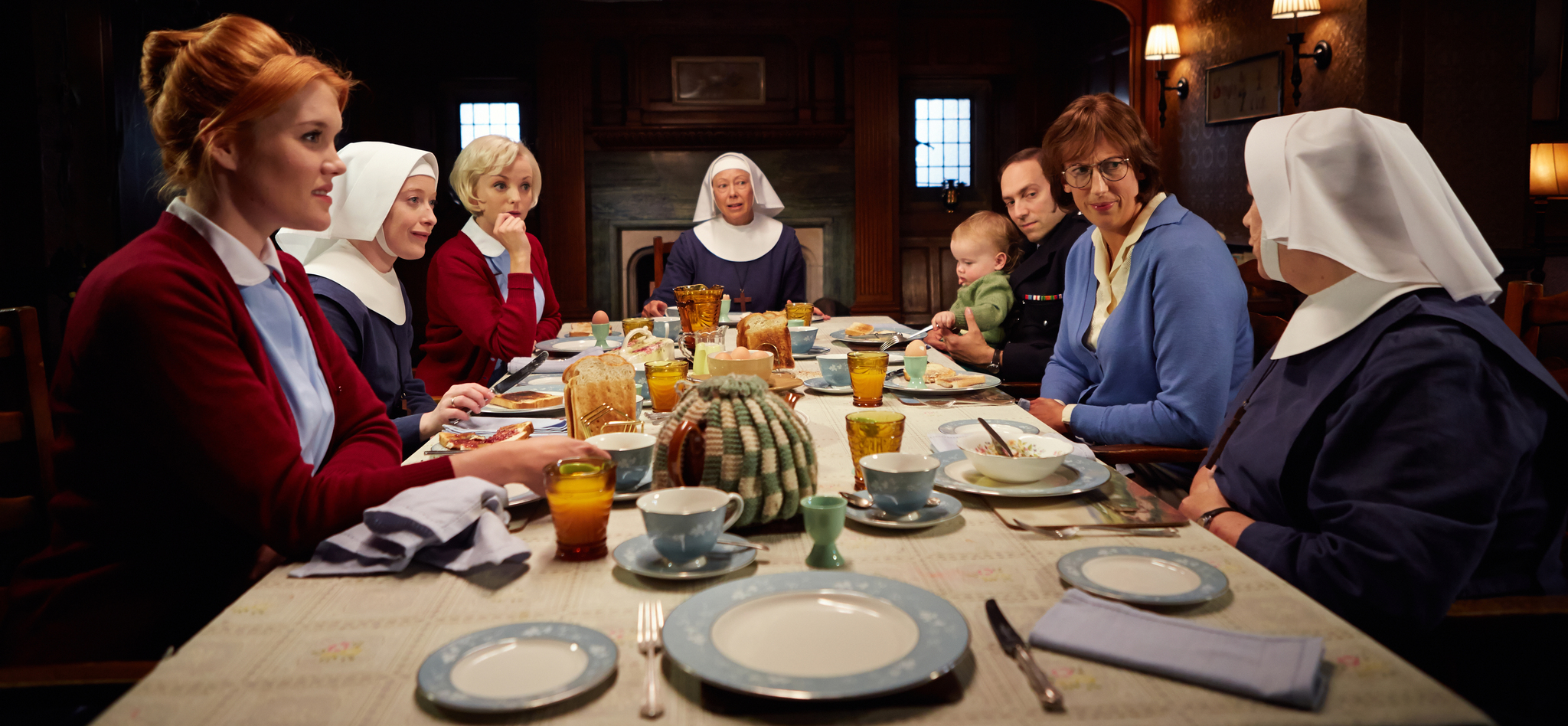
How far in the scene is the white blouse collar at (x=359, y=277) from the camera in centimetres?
251

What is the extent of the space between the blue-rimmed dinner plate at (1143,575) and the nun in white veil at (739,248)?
424 centimetres

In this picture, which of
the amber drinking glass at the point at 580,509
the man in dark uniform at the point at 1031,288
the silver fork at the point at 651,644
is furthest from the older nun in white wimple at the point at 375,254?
the man in dark uniform at the point at 1031,288

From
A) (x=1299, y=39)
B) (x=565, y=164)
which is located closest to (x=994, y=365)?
(x=1299, y=39)

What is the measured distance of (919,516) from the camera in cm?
133

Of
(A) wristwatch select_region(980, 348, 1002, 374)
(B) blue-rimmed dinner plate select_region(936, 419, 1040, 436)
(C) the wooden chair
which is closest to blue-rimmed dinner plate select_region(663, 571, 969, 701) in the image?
(B) blue-rimmed dinner plate select_region(936, 419, 1040, 436)

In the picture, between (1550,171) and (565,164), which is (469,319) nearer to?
(565,164)

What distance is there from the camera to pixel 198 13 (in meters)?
5.14

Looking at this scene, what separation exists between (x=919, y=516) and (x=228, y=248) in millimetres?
1078

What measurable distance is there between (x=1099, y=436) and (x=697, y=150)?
20.4 ft

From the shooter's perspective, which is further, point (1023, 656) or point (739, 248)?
point (739, 248)

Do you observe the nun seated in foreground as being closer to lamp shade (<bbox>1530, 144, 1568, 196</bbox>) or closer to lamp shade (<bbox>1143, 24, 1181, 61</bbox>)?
lamp shade (<bbox>1530, 144, 1568, 196</bbox>)

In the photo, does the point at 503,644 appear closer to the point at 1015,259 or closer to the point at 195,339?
the point at 195,339

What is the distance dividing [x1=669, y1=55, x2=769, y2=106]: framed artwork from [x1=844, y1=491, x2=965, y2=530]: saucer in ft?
22.9

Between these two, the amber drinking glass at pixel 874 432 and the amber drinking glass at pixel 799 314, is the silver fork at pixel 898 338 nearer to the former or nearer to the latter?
the amber drinking glass at pixel 799 314
